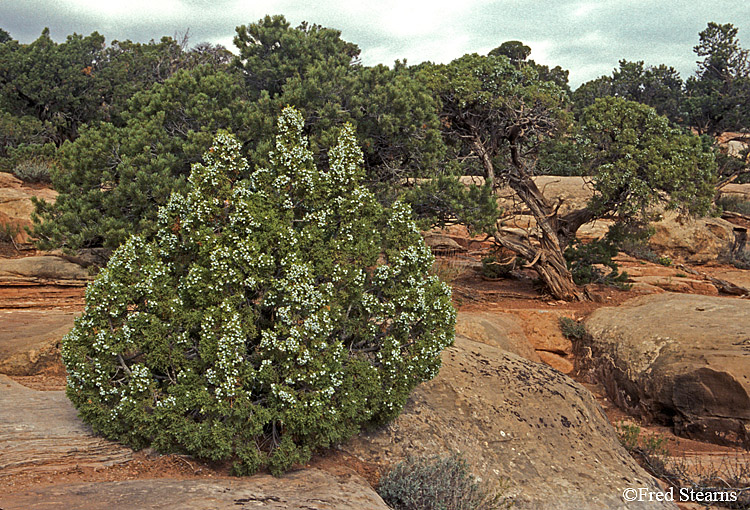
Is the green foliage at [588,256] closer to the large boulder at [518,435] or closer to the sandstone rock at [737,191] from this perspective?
the large boulder at [518,435]

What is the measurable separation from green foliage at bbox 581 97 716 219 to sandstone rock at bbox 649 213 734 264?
26.0 ft

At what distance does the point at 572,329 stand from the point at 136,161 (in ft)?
28.1

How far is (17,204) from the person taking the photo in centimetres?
1478

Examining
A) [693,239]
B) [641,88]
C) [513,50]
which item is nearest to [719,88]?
[641,88]

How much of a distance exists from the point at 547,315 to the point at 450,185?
136 inches

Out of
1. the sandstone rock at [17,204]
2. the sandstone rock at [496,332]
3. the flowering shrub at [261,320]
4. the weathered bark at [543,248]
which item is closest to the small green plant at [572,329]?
the sandstone rock at [496,332]

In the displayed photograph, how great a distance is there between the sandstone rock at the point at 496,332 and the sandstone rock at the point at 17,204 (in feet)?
32.2

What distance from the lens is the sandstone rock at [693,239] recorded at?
19.7 m

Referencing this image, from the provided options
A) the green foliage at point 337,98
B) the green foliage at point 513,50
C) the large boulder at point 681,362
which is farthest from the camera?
the green foliage at point 513,50

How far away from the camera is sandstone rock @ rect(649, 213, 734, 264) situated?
19.7m

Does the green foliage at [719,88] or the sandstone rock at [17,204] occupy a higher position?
→ the green foliage at [719,88]

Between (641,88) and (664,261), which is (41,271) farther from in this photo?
(641,88)

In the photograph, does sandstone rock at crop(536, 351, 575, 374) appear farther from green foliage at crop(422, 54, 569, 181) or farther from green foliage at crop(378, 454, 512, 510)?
green foliage at crop(378, 454, 512, 510)

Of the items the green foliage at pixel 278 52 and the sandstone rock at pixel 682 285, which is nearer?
the green foliage at pixel 278 52
